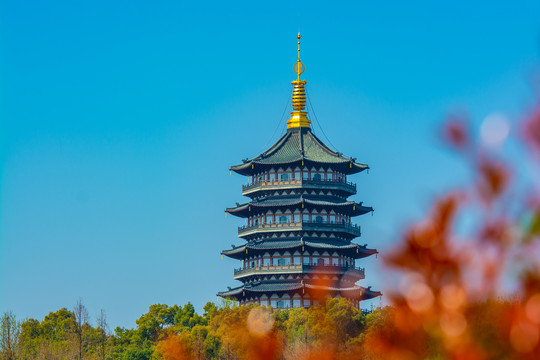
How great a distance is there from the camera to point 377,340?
4.78 metres

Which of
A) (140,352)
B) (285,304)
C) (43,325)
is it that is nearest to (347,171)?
(285,304)

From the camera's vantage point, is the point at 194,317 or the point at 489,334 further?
the point at 194,317

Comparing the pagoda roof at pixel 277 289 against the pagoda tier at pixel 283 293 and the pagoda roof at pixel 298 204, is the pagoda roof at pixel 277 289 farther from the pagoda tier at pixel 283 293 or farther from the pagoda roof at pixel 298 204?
the pagoda roof at pixel 298 204

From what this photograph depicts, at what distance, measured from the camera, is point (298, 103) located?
2987 inches

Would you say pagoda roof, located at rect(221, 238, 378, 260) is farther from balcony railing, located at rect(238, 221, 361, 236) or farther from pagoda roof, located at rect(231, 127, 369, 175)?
pagoda roof, located at rect(231, 127, 369, 175)

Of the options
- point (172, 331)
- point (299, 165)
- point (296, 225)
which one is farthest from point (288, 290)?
Answer: point (172, 331)

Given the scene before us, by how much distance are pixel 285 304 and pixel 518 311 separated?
205ft

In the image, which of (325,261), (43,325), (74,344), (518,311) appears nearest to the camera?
(518,311)

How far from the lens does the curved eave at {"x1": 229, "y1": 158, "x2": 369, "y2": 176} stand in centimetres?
6994

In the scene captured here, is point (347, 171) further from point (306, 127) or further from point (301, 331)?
point (301, 331)

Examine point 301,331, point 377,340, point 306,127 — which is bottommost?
point 377,340

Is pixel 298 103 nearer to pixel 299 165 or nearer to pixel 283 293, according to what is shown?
pixel 299 165

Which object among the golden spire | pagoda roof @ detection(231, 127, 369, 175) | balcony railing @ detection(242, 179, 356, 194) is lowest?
balcony railing @ detection(242, 179, 356, 194)

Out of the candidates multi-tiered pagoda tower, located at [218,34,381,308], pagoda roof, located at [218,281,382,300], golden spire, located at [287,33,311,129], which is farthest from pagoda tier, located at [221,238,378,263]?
golden spire, located at [287,33,311,129]
